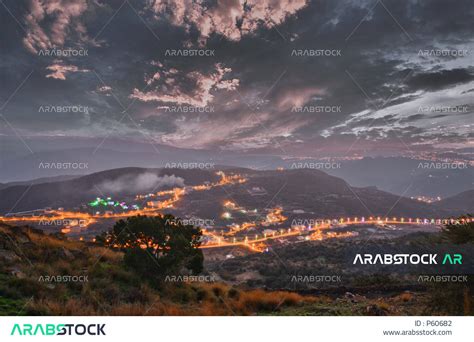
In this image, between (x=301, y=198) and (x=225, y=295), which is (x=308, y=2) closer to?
(x=225, y=295)

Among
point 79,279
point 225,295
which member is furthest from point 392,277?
point 79,279

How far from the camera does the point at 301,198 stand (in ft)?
157

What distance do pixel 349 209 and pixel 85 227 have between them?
148 ft

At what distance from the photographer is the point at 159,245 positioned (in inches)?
274

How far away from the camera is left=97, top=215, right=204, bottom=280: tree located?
671 cm

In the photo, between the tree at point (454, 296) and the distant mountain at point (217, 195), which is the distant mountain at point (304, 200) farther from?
the tree at point (454, 296)

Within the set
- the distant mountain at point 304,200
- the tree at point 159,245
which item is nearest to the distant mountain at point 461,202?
the distant mountain at point 304,200

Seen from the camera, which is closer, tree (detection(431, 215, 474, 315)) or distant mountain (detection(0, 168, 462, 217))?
tree (detection(431, 215, 474, 315))
